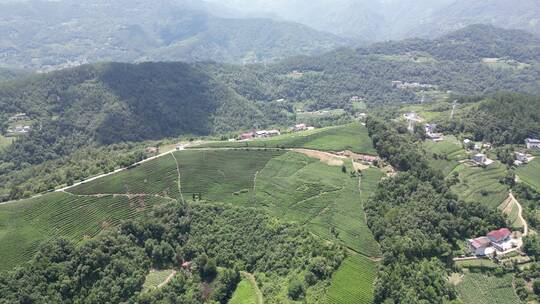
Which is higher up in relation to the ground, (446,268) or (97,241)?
(97,241)

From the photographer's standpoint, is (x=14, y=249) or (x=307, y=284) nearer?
(x=307, y=284)

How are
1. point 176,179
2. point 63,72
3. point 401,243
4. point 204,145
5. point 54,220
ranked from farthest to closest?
point 63,72
point 204,145
point 176,179
point 54,220
point 401,243

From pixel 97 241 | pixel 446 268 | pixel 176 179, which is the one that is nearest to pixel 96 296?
pixel 97 241

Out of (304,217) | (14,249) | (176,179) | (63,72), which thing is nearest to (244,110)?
→ (63,72)

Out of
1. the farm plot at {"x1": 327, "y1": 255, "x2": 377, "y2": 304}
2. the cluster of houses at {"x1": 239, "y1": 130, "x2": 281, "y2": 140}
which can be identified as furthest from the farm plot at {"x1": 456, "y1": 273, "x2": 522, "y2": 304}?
the cluster of houses at {"x1": 239, "y1": 130, "x2": 281, "y2": 140}

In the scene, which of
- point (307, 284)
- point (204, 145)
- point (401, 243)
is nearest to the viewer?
point (307, 284)

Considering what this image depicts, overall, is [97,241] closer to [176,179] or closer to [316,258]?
[176,179]

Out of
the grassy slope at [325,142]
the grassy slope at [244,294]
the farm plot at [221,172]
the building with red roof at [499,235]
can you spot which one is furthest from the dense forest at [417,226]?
the farm plot at [221,172]

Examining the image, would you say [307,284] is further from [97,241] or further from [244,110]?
[244,110]
